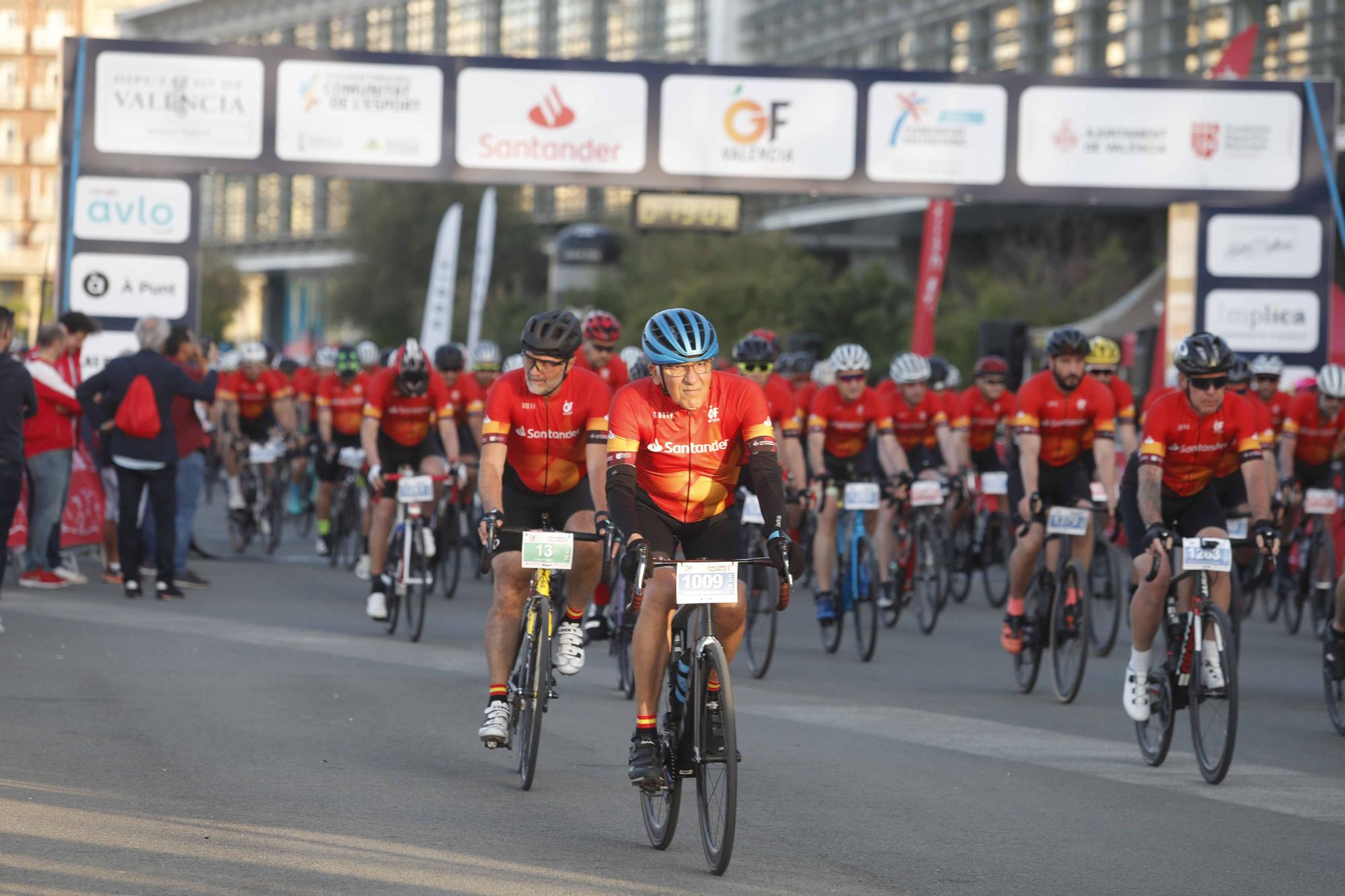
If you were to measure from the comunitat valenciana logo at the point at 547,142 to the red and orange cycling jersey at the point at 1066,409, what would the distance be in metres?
9.31

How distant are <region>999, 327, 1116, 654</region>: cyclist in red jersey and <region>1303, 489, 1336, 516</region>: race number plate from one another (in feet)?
12.4

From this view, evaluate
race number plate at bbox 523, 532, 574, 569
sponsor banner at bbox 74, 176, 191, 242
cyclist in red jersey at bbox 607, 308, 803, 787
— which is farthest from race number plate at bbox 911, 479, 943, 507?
sponsor banner at bbox 74, 176, 191, 242

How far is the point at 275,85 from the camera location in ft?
66.3

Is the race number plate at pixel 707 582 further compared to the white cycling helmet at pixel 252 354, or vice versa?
the white cycling helmet at pixel 252 354

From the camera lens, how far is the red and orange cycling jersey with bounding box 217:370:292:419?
2128 centimetres

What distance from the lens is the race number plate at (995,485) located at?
17.1 metres

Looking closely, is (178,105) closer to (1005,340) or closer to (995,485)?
(995,485)

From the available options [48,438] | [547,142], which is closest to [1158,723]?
[48,438]

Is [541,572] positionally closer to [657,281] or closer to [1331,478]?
[1331,478]

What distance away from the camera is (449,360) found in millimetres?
15336

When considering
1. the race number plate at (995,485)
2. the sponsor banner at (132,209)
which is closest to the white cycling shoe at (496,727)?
the race number plate at (995,485)

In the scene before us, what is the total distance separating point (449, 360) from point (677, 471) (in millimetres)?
8325

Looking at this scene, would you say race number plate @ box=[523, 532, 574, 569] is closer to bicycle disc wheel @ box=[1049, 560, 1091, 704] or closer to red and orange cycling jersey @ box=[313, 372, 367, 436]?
bicycle disc wheel @ box=[1049, 560, 1091, 704]

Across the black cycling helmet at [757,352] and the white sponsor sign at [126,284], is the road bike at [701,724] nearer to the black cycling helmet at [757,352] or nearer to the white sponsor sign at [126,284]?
the black cycling helmet at [757,352]
